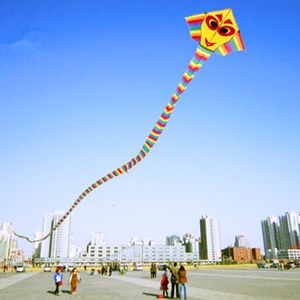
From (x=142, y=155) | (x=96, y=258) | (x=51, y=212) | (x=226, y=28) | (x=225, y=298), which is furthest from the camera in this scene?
(x=51, y=212)

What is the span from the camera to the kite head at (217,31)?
236 inches

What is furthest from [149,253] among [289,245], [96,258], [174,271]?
[174,271]

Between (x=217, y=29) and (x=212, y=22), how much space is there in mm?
182

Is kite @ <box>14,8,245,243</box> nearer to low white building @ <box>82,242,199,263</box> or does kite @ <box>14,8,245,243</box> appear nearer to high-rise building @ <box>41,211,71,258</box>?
low white building @ <box>82,242,199,263</box>

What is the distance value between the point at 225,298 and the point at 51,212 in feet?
628

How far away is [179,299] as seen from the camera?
13195 mm

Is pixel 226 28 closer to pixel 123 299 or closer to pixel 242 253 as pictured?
pixel 123 299

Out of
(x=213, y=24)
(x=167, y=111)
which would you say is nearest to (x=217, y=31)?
(x=213, y=24)

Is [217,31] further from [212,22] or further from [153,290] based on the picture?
[153,290]

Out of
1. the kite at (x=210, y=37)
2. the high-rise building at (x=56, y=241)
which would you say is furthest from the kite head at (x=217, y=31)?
the high-rise building at (x=56, y=241)

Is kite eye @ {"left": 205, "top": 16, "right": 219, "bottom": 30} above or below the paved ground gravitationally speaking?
above

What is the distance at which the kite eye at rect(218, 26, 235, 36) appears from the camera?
238 inches

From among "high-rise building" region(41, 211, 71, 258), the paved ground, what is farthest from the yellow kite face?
"high-rise building" region(41, 211, 71, 258)

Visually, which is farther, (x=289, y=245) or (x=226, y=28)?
(x=289, y=245)
